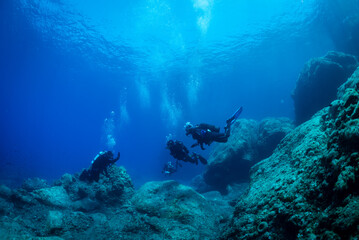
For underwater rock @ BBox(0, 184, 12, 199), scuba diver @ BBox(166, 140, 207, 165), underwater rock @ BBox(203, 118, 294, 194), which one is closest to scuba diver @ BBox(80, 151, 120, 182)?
scuba diver @ BBox(166, 140, 207, 165)

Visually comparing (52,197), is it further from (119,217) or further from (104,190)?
(119,217)

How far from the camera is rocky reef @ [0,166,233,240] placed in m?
4.53

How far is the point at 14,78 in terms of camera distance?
39531 millimetres

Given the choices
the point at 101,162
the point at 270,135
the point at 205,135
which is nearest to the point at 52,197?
the point at 101,162

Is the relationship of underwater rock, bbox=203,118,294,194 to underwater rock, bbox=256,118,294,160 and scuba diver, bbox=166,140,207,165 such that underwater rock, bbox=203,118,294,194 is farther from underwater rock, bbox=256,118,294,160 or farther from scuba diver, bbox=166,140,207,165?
scuba diver, bbox=166,140,207,165

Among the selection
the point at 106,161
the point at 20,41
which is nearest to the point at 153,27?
the point at 20,41

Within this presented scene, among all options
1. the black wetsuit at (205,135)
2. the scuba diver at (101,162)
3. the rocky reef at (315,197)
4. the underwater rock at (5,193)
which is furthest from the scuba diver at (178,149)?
the underwater rock at (5,193)

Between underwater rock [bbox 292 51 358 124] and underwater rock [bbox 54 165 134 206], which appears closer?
underwater rock [bbox 54 165 134 206]

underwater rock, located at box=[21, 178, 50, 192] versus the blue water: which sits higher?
the blue water

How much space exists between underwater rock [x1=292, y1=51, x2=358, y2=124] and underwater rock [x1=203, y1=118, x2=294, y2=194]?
194cm

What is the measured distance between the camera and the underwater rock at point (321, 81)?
1230cm

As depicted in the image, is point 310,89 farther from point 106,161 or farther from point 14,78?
point 14,78

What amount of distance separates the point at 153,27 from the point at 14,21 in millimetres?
15920

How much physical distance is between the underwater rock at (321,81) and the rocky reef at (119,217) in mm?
10573
